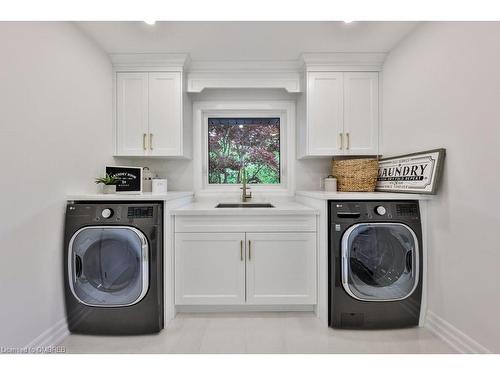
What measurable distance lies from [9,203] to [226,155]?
6.26 feet

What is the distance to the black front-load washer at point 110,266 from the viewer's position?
1702 mm

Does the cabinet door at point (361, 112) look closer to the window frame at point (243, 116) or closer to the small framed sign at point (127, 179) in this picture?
the window frame at point (243, 116)

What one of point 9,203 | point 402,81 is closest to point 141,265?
point 9,203

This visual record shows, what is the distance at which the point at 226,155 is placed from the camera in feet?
9.36

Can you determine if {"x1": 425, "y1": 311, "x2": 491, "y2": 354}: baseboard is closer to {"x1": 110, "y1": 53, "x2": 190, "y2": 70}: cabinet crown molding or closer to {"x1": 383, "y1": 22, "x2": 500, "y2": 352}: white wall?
{"x1": 383, "y1": 22, "x2": 500, "y2": 352}: white wall

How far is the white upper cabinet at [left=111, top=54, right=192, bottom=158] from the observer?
2.33 metres

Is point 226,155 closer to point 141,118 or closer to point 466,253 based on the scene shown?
point 141,118

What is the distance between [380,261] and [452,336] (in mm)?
608

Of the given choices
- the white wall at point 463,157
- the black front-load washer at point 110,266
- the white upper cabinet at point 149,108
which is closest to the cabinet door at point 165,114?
the white upper cabinet at point 149,108

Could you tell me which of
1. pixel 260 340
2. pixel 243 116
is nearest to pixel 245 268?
pixel 260 340

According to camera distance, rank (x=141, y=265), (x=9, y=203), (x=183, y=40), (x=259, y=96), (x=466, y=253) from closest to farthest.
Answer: (x=9, y=203) < (x=466, y=253) < (x=141, y=265) < (x=183, y=40) < (x=259, y=96)

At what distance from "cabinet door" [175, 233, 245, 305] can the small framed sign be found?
2.13 ft

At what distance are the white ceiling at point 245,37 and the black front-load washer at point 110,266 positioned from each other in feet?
4.66

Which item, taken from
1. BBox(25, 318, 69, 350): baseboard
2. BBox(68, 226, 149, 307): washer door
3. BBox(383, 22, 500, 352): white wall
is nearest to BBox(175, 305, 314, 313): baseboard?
BBox(68, 226, 149, 307): washer door
